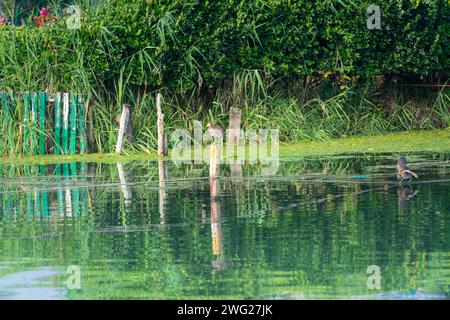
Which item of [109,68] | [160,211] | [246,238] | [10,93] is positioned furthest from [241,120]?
[246,238]

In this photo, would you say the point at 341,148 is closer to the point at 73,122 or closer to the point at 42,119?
the point at 73,122

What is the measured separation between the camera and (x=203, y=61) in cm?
2273

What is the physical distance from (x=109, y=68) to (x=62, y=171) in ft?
9.75

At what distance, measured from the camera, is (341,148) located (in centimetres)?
2230

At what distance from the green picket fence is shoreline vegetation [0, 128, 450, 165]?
0.34m

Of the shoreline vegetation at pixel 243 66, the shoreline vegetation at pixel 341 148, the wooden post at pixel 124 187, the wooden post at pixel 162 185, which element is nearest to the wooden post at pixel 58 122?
the shoreline vegetation at pixel 243 66

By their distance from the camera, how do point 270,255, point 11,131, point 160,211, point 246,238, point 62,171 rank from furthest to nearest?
point 11,131
point 62,171
point 160,211
point 246,238
point 270,255

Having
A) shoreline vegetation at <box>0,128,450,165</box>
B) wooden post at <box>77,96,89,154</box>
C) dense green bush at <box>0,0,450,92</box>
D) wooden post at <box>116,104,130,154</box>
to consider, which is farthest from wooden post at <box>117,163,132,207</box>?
dense green bush at <box>0,0,450,92</box>

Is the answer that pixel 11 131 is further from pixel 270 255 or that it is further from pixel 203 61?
pixel 270 255

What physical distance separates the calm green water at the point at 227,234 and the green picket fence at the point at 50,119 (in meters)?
2.37

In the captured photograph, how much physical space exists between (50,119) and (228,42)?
3.71 metres

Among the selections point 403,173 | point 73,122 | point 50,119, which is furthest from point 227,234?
point 50,119

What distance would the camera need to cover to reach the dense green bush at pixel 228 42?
72.1ft

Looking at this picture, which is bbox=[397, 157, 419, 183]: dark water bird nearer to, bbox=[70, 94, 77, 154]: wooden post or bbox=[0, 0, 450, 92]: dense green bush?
bbox=[0, 0, 450, 92]: dense green bush
